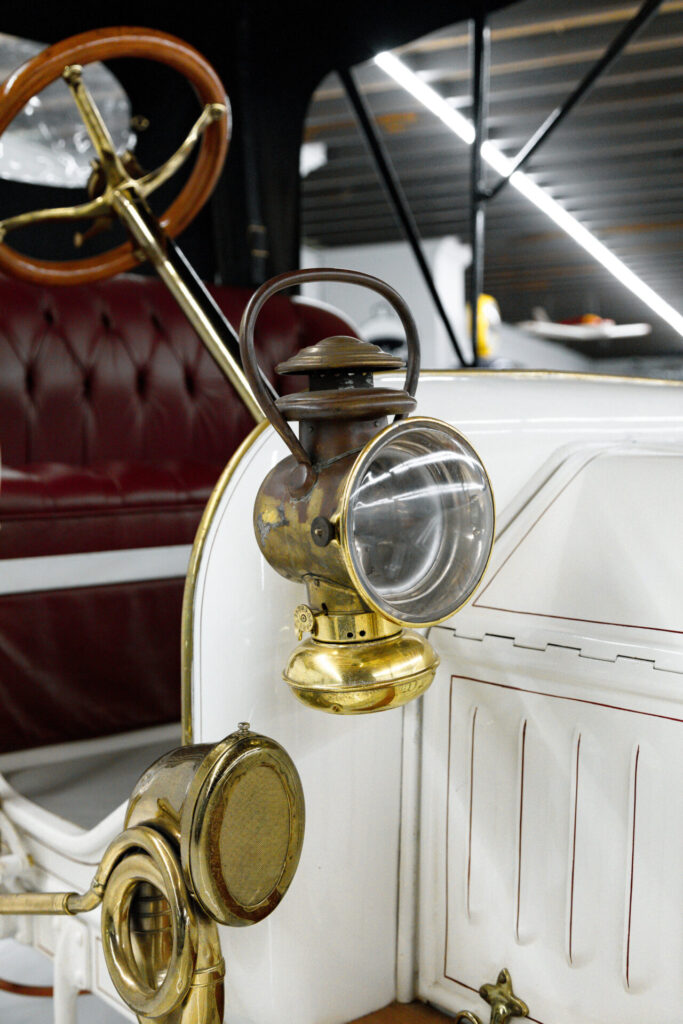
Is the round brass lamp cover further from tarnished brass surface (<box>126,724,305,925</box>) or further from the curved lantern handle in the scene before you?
the curved lantern handle

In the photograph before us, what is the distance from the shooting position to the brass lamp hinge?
0.78 metres

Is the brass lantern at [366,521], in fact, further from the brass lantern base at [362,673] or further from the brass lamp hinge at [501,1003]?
the brass lamp hinge at [501,1003]

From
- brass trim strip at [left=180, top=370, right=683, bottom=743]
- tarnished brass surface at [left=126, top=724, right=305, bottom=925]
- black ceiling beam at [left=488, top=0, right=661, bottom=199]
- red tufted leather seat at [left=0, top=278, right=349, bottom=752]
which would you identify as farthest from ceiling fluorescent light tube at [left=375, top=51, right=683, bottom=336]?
tarnished brass surface at [left=126, top=724, right=305, bottom=925]

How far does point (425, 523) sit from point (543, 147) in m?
7.24

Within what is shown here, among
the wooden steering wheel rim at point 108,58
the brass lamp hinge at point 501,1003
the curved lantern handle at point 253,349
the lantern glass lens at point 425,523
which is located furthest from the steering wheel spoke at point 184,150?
the brass lamp hinge at point 501,1003

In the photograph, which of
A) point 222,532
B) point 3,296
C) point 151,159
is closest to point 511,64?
point 151,159

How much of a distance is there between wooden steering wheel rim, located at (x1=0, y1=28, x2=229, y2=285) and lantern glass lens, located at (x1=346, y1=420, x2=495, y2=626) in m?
0.72

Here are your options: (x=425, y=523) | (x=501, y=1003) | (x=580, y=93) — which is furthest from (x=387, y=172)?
(x=501, y=1003)

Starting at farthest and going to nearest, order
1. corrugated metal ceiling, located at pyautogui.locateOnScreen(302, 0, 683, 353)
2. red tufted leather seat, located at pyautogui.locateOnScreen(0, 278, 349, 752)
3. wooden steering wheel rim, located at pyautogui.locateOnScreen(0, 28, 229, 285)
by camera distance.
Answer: corrugated metal ceiling, located at pyautogui.locateOnScreen(302, 0, 683, 353)
red tufted leather seat, located at pyautogui.locateOnScreen(0, 278, 349, 752)
wooden steering wheel rim, located at pyautogui.locateOnScreen(0, 28, 229, 285)

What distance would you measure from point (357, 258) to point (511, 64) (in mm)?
5650

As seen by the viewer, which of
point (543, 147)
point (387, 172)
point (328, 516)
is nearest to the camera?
point (328, 516)

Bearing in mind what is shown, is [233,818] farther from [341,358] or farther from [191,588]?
[341,358]

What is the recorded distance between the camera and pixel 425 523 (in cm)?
68

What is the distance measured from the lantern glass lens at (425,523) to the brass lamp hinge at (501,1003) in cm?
34
